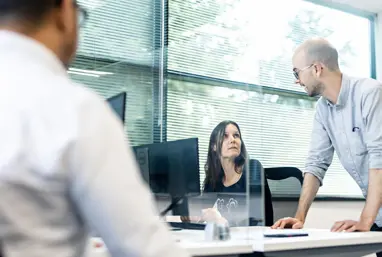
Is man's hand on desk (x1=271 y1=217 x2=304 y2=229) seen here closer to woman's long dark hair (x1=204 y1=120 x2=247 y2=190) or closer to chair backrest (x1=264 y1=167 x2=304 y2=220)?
woman's long dark hair (x1=204 y1=120 x2=247 y2=190)

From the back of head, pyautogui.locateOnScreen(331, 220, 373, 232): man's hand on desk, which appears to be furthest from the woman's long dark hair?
the back of head

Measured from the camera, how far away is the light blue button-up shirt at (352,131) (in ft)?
7.34

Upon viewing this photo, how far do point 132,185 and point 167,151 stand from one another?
5.02 ft

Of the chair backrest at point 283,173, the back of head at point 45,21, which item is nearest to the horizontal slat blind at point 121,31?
the chair backrest at point 283,173

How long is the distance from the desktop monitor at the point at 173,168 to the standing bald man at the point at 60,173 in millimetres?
1409

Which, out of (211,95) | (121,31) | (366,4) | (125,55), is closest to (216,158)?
(211,95)

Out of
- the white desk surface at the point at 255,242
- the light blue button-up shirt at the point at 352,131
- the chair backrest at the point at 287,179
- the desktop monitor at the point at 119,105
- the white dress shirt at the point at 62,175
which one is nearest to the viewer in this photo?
the white dress shirt at the point at 62,175

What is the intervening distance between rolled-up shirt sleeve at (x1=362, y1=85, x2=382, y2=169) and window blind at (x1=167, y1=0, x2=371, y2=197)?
492mm

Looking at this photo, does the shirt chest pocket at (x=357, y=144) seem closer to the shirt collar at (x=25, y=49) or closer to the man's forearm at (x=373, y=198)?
the man's forearm at (x=373, y=198)

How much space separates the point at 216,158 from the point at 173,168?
66cm

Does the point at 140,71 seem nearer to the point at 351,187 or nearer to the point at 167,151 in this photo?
the point at 167,151

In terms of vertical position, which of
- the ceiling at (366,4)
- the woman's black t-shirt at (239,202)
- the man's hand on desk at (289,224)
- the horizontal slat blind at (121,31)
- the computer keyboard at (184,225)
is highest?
the ceiling at (366,4)

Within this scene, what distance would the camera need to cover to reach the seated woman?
212 cm

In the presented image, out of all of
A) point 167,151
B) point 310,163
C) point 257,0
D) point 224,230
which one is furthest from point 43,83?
point 257,0
